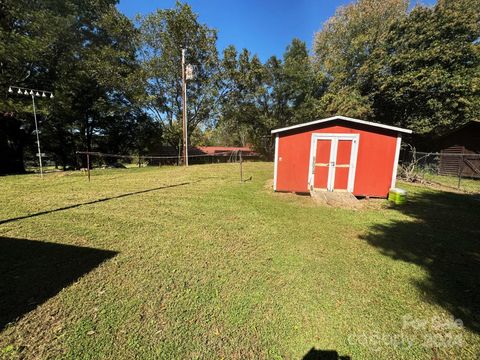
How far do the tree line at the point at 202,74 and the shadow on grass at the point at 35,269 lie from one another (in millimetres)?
13655

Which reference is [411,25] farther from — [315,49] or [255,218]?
[255,218]

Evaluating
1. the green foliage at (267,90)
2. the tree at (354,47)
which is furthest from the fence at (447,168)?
the green foliage at (267,90)

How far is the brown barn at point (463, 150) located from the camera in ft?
47.4

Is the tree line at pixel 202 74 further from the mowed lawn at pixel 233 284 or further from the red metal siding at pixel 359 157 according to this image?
the mowed lawn at pixel 233 284

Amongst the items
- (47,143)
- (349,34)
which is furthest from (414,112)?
(47,143)

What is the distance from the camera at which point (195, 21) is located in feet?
65.0

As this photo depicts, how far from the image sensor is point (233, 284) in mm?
2988

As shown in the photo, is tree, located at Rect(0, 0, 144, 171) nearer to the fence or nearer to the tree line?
the tree line

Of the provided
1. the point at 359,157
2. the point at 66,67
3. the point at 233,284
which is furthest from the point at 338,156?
the point at 66,67

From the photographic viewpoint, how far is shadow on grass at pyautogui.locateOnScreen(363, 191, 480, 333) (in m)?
2.79

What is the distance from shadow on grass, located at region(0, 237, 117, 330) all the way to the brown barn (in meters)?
18.6

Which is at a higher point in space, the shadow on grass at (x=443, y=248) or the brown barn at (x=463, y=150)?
the brown barn at (x=463, y=150)

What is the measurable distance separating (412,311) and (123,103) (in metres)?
24.0

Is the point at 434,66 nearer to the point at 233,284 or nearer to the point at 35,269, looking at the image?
the point at 233,284
